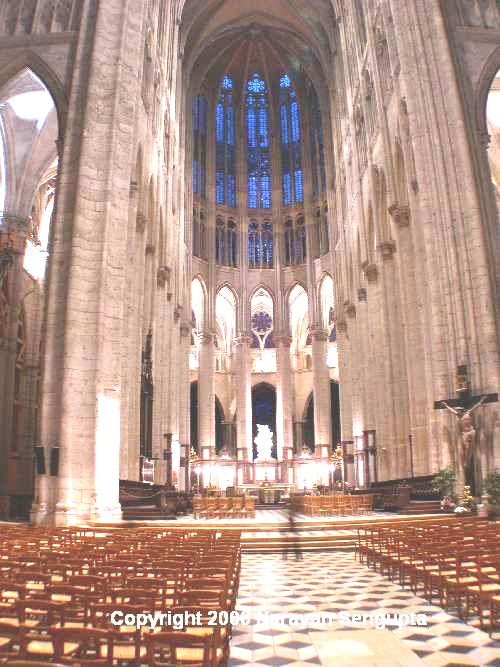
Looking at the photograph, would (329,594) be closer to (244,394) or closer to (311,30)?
(244,394)

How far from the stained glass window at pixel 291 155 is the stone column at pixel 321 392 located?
488 inches

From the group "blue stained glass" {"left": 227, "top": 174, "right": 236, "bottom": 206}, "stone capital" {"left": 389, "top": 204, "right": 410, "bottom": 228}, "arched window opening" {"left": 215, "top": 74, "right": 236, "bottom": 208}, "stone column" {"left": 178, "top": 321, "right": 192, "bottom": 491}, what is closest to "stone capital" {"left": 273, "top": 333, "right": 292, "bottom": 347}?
"stone column" {"left": 178, "top": 321, "right": 192, "bottom": 491}

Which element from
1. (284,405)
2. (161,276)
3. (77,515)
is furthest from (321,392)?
(77,515)

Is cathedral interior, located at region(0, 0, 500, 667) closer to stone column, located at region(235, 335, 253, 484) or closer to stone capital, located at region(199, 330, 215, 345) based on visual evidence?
stone column, located at region(235, 335, 253, 484)

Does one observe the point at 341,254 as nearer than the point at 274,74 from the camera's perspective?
Yes

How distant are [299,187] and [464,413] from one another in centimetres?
3396

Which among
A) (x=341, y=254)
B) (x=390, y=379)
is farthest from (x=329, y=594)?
(x=341, y=254)

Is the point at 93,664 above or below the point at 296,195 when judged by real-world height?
below

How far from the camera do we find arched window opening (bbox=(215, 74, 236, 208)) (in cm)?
4806

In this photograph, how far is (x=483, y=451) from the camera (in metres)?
17.7

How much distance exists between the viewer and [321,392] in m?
42.4

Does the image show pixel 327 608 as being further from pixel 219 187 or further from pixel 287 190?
pixel 287 190

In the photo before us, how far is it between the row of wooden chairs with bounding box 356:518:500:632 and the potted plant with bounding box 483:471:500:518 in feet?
18.4

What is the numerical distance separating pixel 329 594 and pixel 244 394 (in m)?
35.3
